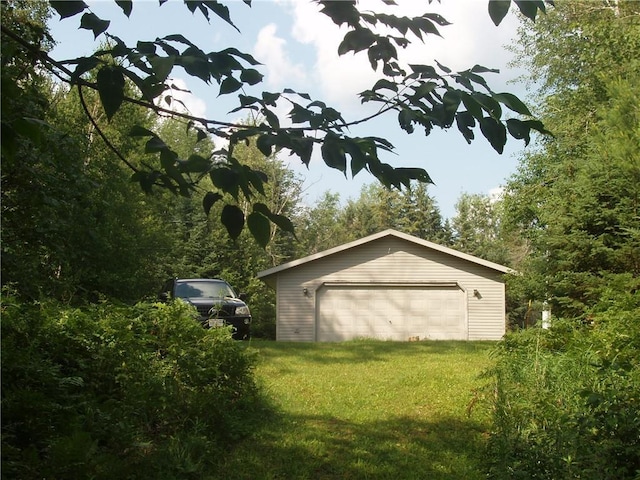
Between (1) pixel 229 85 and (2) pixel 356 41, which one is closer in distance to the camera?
(1) pixel 229 85

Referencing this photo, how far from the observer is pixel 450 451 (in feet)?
19.9

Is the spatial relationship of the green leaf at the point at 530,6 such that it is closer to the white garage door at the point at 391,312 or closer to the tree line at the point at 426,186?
the tree line at the point at 426,186

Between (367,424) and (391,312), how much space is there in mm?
14581

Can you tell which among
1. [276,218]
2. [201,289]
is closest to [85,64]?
[276,218]

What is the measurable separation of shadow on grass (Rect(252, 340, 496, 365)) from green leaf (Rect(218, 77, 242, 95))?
9.53 meters

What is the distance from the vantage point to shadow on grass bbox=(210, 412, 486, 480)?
548 cm

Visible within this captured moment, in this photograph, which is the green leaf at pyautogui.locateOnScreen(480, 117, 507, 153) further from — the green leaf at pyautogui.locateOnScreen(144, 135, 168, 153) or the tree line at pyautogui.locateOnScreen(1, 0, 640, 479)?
the green leaf at pyautogui.locateOnScreen(144, 135, 168, 153)

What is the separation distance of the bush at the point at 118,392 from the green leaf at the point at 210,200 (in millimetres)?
2221

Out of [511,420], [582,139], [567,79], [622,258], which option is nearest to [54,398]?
[511,420]

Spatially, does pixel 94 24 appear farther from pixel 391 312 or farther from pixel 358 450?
pixel 391 312

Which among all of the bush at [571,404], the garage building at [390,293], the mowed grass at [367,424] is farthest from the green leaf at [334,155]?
the garage building at [390,293]

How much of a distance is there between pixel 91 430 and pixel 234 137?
300 centimetres

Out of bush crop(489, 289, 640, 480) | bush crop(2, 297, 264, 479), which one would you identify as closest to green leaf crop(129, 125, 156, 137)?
bush crop(2, 297, 264, 479)

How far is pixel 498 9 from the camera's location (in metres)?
2.24
